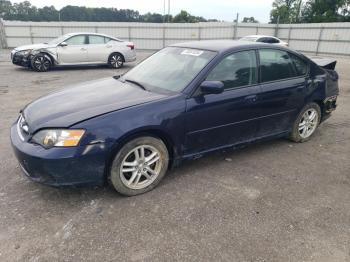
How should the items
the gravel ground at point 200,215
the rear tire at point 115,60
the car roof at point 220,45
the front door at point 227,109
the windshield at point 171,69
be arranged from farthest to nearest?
the rear tire at point 115,60 < the car roof at point 220,45 < the windshield at point 171,69 < the front door at point 227,109 < the gravel ground at point 200,215

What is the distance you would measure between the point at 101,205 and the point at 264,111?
239cm

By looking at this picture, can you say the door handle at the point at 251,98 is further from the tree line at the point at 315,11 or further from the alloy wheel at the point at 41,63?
the tree line at the point at 315,11

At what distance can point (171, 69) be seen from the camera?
12.4 ft

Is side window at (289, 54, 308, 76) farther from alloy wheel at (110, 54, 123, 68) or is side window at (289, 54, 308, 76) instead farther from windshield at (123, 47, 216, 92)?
alloy wheel at (110, 54, 123, 68)

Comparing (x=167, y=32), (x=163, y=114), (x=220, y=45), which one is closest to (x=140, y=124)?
(x=163, y=114)

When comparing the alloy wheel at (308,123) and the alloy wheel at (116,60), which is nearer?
the alloy wheel at (308,123)

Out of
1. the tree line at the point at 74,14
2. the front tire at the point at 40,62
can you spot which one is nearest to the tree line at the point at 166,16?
the tree line at the point at 74,14

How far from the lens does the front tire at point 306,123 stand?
4.65 m

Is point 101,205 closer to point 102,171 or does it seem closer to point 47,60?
point 102,171

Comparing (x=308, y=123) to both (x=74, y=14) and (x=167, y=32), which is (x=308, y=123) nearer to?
(x=167, y=32)

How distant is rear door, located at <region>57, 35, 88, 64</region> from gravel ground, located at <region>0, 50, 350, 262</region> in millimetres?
8303

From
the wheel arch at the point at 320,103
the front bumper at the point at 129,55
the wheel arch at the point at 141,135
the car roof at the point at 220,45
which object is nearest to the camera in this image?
the wheel arch at the point at 141,135

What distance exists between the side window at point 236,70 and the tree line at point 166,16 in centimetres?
4721

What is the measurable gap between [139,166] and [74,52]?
10078 millimetres
